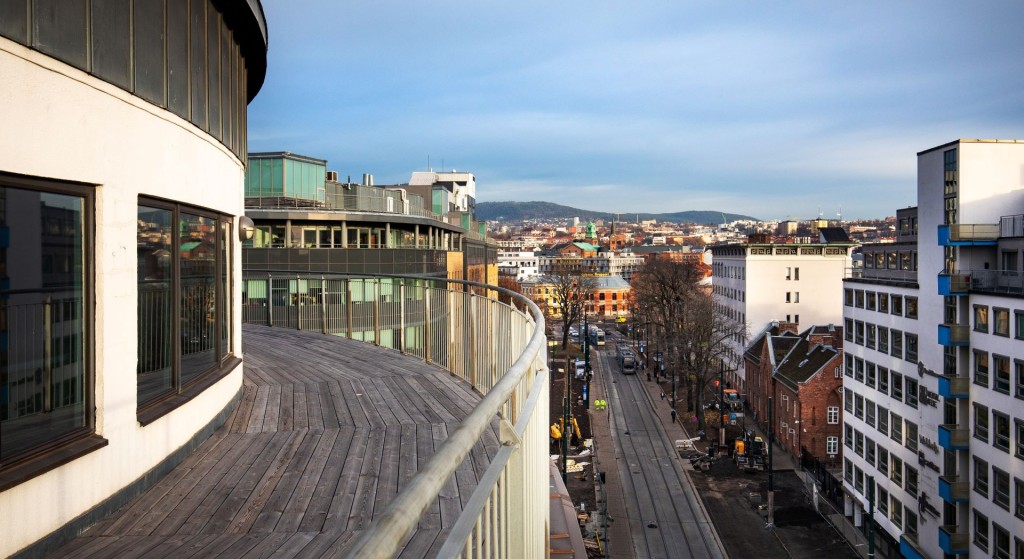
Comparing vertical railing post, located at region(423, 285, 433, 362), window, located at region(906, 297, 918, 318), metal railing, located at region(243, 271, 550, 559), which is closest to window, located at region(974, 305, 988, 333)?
window, located at region(906, 297, 918, 318)

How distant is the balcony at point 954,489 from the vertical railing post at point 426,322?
99.2 feet

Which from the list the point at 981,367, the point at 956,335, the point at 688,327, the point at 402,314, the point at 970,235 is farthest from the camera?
the point at 688,327

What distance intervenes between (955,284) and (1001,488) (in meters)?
8.67

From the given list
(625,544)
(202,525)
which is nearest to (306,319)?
(202,525)

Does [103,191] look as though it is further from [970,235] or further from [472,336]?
[970,235]

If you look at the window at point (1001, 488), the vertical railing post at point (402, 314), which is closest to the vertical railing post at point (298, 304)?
the vertical railing post at point (402, 314)

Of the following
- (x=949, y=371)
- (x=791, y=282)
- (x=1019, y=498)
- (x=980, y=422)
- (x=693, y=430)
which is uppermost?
(x=791, y=282)

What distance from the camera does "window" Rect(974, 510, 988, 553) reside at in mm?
31883

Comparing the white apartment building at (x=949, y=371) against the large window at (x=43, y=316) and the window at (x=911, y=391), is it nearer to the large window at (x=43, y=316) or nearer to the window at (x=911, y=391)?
the window at (x=911, y=391)

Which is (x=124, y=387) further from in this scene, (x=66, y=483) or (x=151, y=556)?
(x=151, y=556)

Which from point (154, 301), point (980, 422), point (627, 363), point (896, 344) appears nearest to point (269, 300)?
point (154, 301)

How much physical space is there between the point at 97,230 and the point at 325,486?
2.48 metres

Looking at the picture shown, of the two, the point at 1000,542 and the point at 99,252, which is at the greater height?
the point at 99,252

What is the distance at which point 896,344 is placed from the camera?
1550 inches
